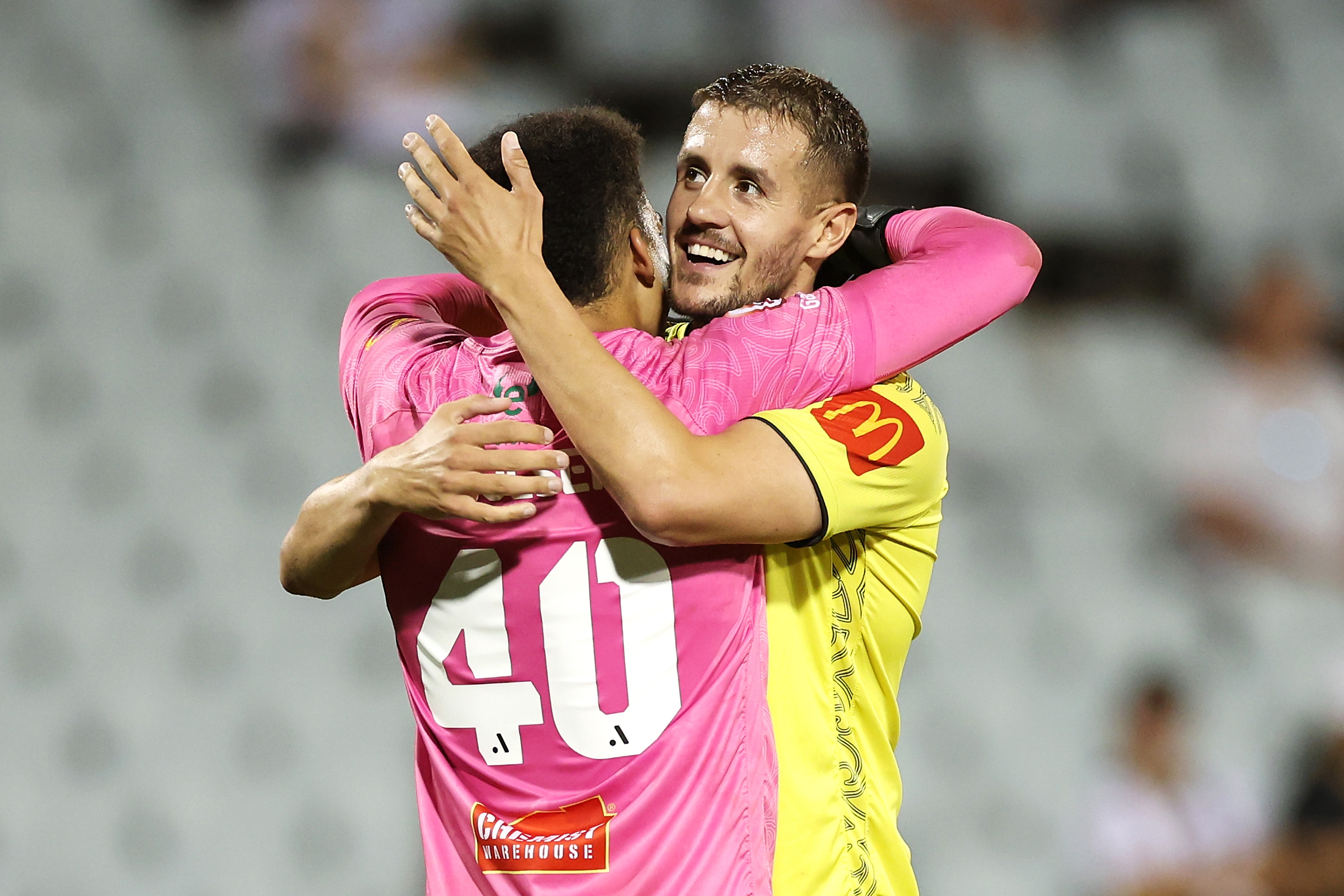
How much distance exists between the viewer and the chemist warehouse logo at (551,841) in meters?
1.38

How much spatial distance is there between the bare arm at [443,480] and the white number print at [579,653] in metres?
0.10

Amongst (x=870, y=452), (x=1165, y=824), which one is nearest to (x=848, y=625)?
(x=870, y=452)

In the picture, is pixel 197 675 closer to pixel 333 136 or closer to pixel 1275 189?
pixel 333 136

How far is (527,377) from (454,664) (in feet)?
1.08

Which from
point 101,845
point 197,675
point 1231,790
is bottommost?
point 1231,790

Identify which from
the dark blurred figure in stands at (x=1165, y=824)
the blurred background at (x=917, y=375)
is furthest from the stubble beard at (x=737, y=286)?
the dark blurred figure in stands at (x=1165, y=824)

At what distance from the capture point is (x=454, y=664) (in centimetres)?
145

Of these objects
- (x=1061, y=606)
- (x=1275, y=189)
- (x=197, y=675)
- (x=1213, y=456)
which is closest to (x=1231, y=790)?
(x=1061, y=606)

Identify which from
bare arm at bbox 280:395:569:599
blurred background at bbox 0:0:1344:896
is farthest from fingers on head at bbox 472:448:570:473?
blurred background at bbox 0:0:1344:896

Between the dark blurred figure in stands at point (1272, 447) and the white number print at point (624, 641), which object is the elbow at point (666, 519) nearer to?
the white number print at point (624, 641)

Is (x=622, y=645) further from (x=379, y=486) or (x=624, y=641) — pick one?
(x=379, y=486)

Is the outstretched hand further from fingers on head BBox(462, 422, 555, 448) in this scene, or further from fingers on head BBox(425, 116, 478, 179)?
fingers on head BBox(462, 422, 555, 448)

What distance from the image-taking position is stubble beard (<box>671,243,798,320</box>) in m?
1.58

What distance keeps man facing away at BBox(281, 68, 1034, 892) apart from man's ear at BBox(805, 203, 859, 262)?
11 centimetres
